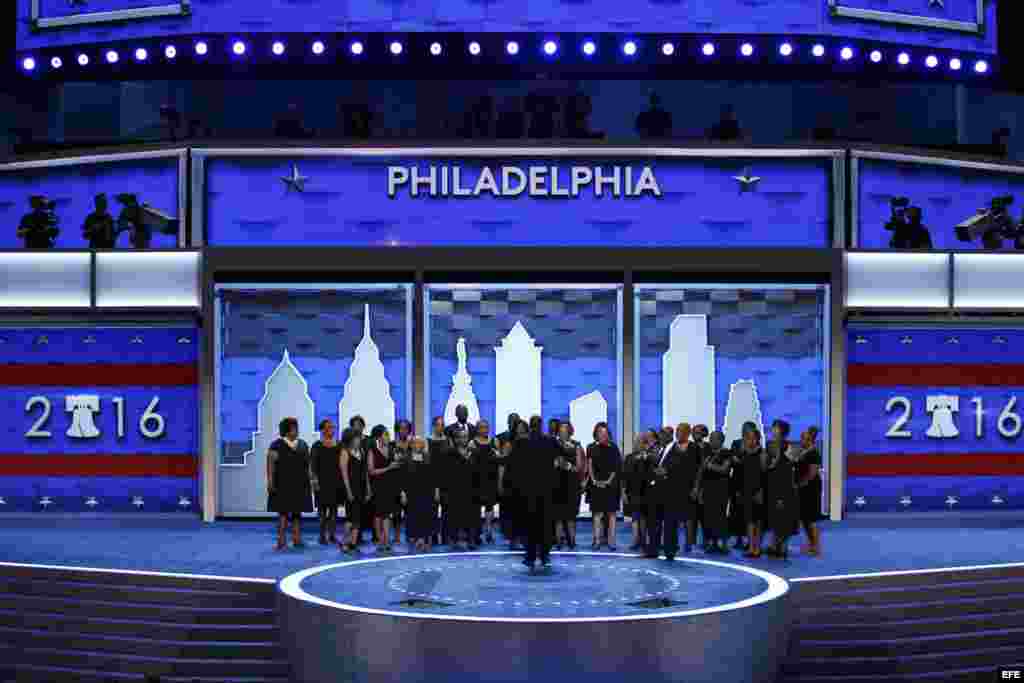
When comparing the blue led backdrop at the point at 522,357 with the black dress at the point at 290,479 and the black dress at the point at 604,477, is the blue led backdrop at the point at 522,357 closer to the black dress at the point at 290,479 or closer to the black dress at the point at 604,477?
the black dress at the point at 604,477

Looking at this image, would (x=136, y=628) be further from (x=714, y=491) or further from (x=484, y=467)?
A: (x=714, y=491)

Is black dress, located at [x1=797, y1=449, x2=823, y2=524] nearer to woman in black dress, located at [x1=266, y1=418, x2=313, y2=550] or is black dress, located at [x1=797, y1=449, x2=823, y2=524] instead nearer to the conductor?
the conductor

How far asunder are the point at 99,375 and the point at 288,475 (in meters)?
5.06

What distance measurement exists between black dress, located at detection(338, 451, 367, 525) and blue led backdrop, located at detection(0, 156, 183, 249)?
524cm

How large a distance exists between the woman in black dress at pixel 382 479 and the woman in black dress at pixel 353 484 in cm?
12

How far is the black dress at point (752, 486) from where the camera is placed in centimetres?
1571

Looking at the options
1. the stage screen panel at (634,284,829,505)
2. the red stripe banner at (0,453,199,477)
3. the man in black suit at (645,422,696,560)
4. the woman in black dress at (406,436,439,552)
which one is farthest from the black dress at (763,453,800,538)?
the red stripe banner at (0,453,199,477)

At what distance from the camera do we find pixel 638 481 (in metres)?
15.9

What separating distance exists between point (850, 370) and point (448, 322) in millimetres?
5699

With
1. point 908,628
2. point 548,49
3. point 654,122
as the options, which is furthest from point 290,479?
point 654,122

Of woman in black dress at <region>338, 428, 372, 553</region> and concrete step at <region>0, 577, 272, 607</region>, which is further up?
woman in black dress at <region>338, 428, 372, 553</region>

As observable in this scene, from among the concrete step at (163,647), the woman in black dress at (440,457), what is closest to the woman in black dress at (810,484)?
the woman in black dress at (440,457)

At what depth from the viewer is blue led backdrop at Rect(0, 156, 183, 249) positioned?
776 inches

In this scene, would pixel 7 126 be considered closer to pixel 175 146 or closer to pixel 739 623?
pixel 175 146
